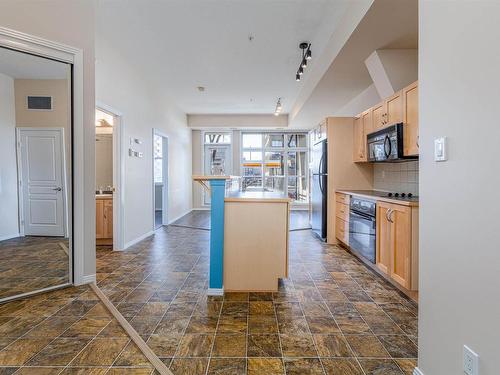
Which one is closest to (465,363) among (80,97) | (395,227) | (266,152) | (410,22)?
(395,227)

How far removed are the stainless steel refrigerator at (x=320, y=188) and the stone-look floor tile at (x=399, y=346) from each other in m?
2.69

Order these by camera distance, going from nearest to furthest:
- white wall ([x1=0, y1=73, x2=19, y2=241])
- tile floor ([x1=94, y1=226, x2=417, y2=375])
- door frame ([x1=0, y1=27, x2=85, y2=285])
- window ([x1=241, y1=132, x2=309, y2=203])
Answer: tile floor ([x1=94, y1=226, x2=417, y2=375]) < white wall ([x1=0, y1=73, x2=19, y2=241]) < door frame ([x1=0, y1=27, x2=85, y2=285]) < window ([x1=241, y1=132, x2=309, y2=203])

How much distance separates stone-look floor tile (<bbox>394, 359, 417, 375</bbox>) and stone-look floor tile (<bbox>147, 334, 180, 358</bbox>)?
4.53 ft

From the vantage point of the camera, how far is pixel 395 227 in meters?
2.53

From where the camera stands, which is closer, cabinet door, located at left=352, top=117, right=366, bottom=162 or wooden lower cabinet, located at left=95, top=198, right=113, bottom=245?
cabinet door, located at left=352, top=117, right=366, bottom=162

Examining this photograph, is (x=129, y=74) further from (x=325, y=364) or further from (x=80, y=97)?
(x=325, y=364)

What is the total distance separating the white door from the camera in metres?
2.63

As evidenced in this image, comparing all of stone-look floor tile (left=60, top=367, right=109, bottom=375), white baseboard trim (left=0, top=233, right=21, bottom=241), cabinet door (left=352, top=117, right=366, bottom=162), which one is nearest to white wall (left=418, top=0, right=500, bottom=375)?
stone-look floor tile (left=60, top=367, right=109, bottom=375)

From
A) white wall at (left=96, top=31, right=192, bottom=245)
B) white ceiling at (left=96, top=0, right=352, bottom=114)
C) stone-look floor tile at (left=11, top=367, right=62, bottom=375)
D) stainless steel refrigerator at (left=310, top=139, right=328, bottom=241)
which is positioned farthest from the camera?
stainless steel refrigerator at (left=310, top=139, right=328, bottom=241)

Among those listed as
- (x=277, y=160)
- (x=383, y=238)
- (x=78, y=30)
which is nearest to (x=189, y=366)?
(x=383, y=238)

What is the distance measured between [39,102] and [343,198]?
3896mm

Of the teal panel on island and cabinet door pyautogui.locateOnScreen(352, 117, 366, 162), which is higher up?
cabinet door pyautogui.locateOnScreen(352, 117, 366, 162)

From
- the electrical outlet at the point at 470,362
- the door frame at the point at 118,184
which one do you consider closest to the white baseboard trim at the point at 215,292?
the electrical outlet at the point at 470,362

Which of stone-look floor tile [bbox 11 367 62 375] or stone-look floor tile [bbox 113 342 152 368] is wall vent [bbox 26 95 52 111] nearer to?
stone-look floor tile [bbox 11 367 62 375]
